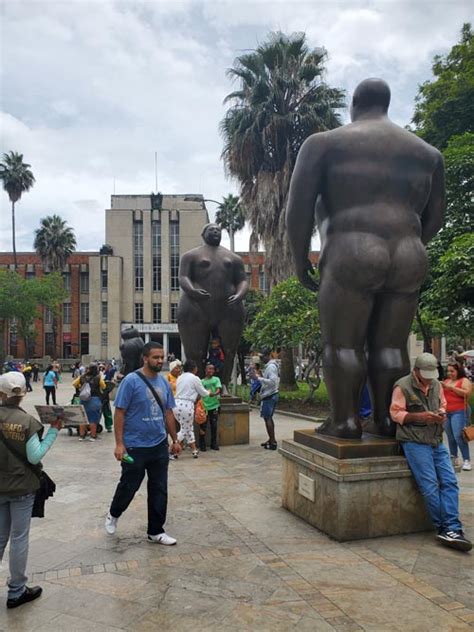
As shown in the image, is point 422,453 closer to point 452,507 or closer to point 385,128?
point 452,507

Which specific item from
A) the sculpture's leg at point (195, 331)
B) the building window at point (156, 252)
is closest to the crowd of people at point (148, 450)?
the sculpture's leg at point (195, 331)

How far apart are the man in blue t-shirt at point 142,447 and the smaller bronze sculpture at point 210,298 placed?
3.98 metres

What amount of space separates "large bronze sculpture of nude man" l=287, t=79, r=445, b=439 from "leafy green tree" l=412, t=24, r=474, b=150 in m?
14.1

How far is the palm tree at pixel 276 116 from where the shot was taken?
67.8 ft

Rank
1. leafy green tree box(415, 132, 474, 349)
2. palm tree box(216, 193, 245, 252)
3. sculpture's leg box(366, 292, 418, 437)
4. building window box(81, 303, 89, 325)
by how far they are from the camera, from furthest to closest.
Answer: building window box(81, 303, 89, 325) → palm tree box(216, 193, 245, 252) → leafy green tree box(415, 132, 474, 349) → sculpture's leg box(366, 292, 418, 437)

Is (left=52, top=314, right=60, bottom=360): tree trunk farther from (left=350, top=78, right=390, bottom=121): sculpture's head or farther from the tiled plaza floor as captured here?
(left=350, top=78, right=390, bottom=121): sculpture's head

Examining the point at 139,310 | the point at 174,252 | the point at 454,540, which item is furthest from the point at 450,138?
the point at 139,310

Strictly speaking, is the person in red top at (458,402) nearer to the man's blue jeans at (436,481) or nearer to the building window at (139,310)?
the man's blue jeans at (436,481)

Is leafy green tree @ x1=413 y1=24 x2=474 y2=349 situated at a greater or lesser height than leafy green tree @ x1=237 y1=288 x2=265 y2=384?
greater

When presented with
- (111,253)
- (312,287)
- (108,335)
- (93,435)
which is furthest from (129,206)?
(312,287)

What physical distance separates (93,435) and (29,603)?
708 cm

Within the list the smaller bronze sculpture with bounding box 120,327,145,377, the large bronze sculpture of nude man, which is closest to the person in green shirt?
the smaller bronze sculpture with bounding box 120,327,145,377

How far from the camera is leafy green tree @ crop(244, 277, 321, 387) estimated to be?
14961 mm

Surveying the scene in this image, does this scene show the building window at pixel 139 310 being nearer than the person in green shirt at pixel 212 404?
No
